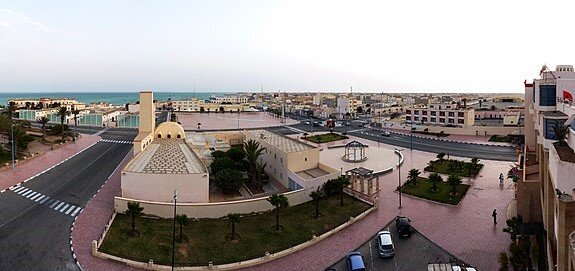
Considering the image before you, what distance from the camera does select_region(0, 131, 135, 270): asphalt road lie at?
15.9 meters

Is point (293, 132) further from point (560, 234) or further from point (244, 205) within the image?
point (560, 234)

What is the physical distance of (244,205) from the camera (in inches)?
827

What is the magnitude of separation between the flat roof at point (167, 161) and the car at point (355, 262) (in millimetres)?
10112

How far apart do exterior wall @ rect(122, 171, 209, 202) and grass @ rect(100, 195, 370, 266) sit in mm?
1841

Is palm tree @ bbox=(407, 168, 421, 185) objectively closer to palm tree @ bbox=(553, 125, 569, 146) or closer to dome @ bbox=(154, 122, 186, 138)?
palm tree @ bbox=(553, 125, 569, 146)

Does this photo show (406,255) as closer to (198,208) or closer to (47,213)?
(198,208)

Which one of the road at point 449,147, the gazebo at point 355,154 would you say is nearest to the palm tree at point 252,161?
the gazebo at point 355,154

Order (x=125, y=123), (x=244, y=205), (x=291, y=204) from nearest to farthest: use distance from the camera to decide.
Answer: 1. (x=244, y=205)
2. (x=291, y=204)
3. (x=125, y=123)

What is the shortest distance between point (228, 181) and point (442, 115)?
162 feet

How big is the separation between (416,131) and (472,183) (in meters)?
31.9

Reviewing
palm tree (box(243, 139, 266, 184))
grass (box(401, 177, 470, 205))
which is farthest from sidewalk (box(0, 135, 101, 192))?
grass (box(401, 177, 470, 205))

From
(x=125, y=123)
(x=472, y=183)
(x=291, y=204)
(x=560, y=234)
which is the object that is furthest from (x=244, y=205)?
(x=125, y=123)

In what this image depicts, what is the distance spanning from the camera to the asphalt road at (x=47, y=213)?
15.9 meters

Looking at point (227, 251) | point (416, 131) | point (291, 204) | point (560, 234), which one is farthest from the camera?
point (416, 131)
